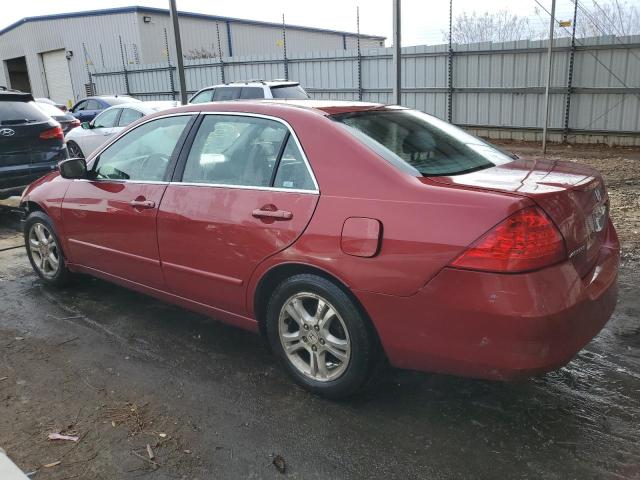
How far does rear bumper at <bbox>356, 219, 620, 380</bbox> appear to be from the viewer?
2312mm

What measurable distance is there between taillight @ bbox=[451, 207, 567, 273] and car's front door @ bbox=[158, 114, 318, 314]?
926 mm

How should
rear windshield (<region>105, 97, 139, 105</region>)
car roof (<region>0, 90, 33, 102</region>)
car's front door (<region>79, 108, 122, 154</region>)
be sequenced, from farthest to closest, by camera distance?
rear windshield (<region>105, 97, 139, 105</region>) < car's front door (<region>79, 108, 122, 154</region>) < car roof (<region>0, 90, 33, 102</region>)

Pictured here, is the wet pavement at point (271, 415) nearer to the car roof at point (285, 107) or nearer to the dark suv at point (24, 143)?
the car roof at point (285, 107)

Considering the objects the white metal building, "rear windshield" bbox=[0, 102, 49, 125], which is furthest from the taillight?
the white metal building

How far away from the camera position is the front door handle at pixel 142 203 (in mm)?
3643

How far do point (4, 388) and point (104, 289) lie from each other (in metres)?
1.64

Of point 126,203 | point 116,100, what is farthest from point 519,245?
point 116,100

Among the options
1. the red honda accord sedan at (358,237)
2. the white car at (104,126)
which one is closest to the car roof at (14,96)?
the white car at (104,126)

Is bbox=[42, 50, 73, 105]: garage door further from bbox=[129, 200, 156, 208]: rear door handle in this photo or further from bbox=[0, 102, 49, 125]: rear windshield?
bbox=[129, 200, 156, 208]: rear door handle

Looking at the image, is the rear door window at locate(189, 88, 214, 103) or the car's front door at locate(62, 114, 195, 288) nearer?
the car's front door at locate(62, 114, 195, 288)

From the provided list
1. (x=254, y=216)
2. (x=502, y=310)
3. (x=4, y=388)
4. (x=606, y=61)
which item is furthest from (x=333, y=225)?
(x=606, y=61)

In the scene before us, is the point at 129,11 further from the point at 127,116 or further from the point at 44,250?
the point at 44,250

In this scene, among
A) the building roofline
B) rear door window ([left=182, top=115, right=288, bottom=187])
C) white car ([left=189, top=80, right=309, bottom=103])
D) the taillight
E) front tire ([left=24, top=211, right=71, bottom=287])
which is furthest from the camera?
the building roofline

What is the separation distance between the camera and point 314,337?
297 cm
